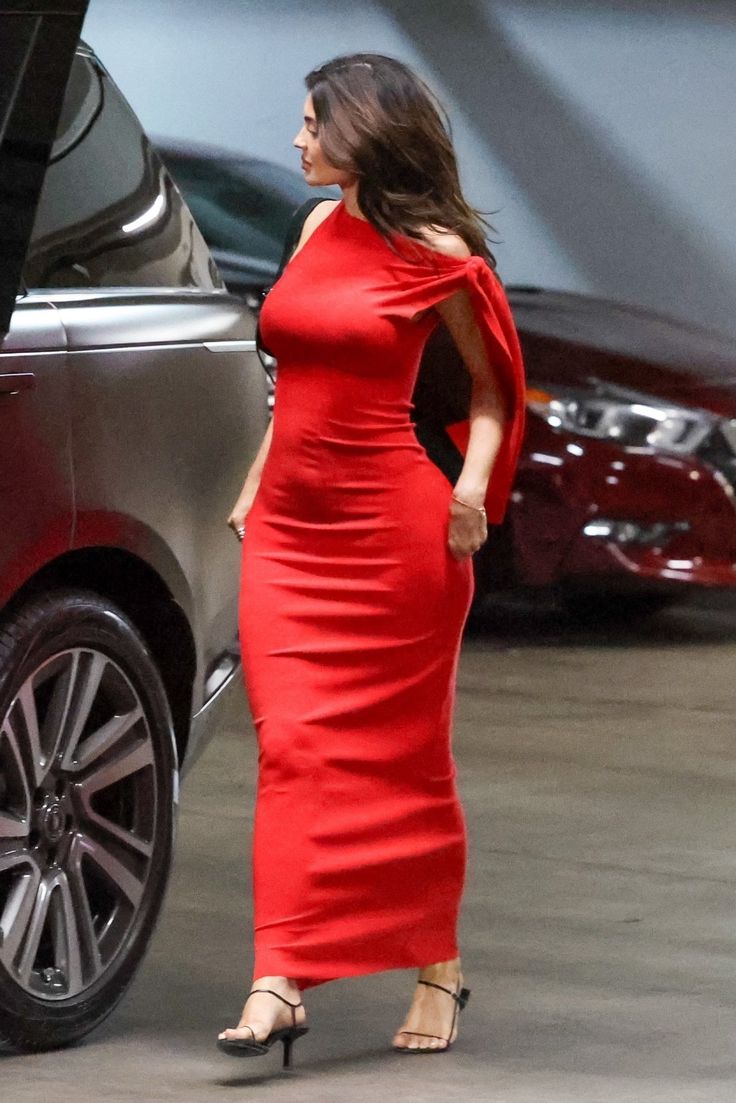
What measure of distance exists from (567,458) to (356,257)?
16.0ft

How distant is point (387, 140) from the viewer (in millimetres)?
4262

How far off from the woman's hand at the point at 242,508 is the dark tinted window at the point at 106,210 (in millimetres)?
453

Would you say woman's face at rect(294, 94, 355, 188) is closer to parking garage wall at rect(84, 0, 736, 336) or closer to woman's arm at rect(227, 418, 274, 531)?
woman's arm at rect(227, 418, 274, 531)

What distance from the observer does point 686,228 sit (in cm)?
1391

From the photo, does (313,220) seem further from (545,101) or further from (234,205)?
(545,101)

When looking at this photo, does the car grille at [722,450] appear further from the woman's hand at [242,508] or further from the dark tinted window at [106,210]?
the woman's hand at [242,508]

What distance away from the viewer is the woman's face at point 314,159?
4.30 meters

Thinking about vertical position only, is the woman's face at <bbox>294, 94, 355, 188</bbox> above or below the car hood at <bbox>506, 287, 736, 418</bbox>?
above

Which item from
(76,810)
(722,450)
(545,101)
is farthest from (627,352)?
(76,810)

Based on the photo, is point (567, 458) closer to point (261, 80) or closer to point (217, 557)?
point (217, 557)

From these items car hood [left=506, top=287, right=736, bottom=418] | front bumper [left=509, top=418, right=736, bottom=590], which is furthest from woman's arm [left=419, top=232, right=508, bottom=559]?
car hood [left=506, top=287, right=736, bottom=418]

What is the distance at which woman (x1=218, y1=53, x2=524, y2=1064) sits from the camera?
4258mm

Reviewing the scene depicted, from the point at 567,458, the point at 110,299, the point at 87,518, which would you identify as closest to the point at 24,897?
the point at 87,518

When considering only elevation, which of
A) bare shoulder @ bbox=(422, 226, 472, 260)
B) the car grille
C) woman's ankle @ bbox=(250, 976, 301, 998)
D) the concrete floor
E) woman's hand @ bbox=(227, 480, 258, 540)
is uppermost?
bare shoulder @ bbox=(422, 226, 472, 260)
